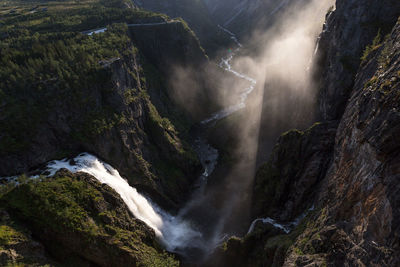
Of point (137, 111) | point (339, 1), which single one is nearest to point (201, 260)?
point (137, 111)

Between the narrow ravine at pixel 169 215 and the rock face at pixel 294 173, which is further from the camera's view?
the narrow ravine at pixel 169 215

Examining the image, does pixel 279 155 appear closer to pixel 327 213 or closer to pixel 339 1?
pixel 327 213

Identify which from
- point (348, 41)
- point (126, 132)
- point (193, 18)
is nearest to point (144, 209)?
point (126, 132)

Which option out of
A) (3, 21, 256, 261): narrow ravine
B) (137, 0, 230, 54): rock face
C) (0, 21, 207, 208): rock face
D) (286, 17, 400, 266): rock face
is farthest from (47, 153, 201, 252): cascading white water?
(137, 0, 230, 54): rock face

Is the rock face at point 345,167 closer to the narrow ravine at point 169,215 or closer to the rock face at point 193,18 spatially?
the narrow ravine at point 169,215

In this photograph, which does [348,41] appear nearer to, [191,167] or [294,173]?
[294,173]

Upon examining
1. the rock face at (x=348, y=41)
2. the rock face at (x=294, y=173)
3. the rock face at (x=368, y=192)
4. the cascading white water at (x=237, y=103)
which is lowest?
the rock face at (x=368, y=192)

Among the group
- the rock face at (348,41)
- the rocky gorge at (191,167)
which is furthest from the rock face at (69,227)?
the rock face at (348,41)
